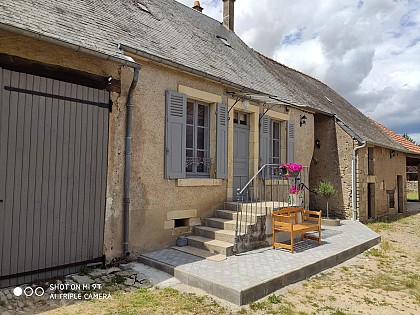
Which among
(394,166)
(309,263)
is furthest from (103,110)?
(394,166)

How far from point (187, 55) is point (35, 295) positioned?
17.5 feet

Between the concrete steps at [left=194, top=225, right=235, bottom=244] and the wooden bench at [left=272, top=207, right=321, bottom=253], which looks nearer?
the concrete steps at [left=194, top=225, right=235, bottom=244]

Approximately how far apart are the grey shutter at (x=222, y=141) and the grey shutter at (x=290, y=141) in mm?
2649

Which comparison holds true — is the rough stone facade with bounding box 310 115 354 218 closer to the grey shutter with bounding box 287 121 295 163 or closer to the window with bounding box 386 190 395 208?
the grey shutter with bounding box 287 121 295 163

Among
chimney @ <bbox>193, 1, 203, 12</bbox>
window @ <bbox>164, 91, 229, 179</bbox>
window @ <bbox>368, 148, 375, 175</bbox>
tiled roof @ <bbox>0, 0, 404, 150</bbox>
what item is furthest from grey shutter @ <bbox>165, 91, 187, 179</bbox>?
window @ <bbox>368, 148, 375, 175</bbox>

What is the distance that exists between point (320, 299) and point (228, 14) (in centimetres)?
1065

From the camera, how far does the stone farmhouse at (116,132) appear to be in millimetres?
4590

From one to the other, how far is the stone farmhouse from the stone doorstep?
1.03 meters

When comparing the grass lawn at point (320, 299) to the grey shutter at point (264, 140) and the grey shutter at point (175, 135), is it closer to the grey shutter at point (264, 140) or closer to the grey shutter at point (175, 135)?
the grey shutter at point (175, 135)

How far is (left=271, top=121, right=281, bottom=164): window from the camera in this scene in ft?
31.0

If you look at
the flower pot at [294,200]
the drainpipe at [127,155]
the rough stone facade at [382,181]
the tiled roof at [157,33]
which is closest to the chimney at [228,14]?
the tiled roof at [157,33]

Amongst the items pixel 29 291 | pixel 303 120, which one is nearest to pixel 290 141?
pixel 303 120

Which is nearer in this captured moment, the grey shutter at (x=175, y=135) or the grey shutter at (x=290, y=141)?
the grey shutter at (x=175, y=135)

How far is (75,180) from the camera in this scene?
5.12 meters
